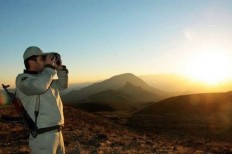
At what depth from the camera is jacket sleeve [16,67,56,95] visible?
4574 mm

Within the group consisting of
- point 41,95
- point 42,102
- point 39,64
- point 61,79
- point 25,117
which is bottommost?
point 25,117

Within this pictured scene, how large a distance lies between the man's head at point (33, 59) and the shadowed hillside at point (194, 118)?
1079 inches

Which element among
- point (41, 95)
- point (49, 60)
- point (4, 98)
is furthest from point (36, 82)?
point (4, 98)

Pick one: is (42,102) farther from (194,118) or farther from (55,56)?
(194,118)

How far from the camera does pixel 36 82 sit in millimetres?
4562

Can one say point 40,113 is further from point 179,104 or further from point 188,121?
point 179,104

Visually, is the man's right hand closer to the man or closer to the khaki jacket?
the man

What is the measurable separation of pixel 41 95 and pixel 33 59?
68 centimetres

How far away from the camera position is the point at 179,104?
54938 millimetres

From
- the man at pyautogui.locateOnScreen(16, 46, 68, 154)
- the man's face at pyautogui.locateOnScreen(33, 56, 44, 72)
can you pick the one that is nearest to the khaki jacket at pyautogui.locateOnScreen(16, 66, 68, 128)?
the man at pyautogui.locateOnScreen(16, 46, 68, 154)

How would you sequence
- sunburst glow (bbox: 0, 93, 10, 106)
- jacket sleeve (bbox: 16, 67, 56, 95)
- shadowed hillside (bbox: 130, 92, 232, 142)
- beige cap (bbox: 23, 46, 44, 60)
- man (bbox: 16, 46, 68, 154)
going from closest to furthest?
jacket sleeve (bbox: 16, 67, 56, 95), man (bbox: 16, 46, 68, 154), beige cap (bbox: 23, 46, 44, 60), sunburst glow (bbox: 0, 93, 10, 106), shadowed hillside (bbox: 130, 92, 232, 142)

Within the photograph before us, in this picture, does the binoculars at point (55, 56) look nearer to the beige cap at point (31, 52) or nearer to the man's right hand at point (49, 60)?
the man's right hand at point (49, 60)

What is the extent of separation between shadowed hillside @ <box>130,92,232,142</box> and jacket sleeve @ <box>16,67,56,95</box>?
27.6m

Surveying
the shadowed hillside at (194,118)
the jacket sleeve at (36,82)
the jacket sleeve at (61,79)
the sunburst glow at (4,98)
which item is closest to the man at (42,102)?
the jacket sleeve at (36,82)
